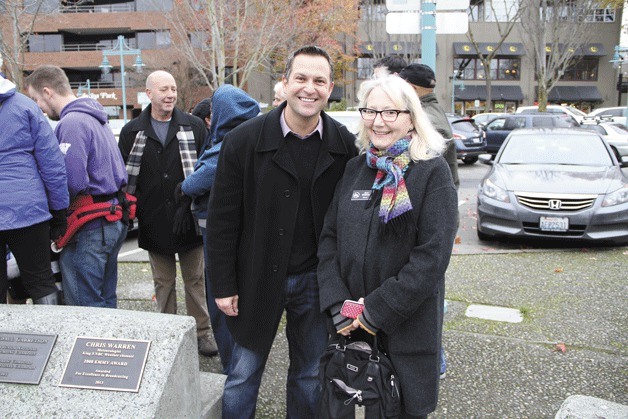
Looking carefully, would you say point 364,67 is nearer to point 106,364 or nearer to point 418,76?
point 418,76

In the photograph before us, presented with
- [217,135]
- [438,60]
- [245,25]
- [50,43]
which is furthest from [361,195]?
[50,43]

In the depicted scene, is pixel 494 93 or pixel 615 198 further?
pixel 494 93

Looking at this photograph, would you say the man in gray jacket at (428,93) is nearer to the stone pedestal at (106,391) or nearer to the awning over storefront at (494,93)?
the stone pedestal at (106,391)

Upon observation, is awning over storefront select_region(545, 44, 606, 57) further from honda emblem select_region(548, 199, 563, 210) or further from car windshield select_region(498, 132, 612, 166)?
honda emblem select_region(548, 199, 563, 210)

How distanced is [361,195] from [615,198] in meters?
5.87

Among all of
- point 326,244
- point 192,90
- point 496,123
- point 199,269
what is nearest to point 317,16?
point 496,123

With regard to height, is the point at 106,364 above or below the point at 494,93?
below

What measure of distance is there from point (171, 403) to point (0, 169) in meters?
1.78

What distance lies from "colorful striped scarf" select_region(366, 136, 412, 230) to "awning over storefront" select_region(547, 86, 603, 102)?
151ft

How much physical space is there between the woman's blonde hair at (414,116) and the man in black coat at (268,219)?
31cm

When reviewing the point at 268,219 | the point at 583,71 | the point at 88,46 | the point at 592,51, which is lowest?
the point at 268,219

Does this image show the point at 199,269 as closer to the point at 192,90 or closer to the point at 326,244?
the point at 326,244

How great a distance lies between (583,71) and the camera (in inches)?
1767

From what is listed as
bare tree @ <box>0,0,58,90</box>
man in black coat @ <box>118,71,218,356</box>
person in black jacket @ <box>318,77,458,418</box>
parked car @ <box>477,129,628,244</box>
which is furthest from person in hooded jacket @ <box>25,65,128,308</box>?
bare tree @ <box>0,0,58,90</box>
